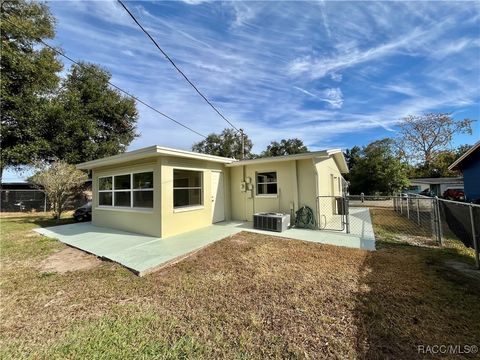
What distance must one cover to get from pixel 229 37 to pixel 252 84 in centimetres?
325

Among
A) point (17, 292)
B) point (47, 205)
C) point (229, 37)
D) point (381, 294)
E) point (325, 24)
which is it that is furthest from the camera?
point (47, 205)

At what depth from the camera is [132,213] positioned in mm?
7805

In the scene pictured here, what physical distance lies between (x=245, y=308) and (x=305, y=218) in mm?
5469

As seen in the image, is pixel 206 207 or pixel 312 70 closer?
pixel 206 207

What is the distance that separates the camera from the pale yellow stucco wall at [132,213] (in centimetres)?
694

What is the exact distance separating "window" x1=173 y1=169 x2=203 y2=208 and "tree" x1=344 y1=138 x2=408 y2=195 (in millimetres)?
25492

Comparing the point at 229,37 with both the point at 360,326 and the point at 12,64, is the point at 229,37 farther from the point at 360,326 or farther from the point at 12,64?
the point at 12,64

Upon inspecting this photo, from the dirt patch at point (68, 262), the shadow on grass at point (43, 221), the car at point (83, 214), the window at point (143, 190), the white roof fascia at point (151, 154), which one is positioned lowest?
the dirt patch at point (68, 262)

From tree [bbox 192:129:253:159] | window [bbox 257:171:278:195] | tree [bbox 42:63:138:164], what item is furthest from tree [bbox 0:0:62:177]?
tree [bbox 192:129:253:159]

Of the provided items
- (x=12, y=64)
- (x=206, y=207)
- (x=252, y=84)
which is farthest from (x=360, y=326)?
(x=12, y=64)

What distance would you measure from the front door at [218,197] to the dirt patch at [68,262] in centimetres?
446

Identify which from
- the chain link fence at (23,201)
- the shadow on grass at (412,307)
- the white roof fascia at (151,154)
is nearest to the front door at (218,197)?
the white roof fascia at (151,154)

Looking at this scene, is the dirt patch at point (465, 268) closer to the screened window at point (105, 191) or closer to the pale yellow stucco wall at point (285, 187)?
the pale yellow stucco wall at point (285, 187)

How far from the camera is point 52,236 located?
25.2ft
